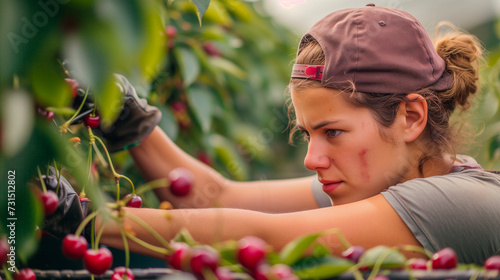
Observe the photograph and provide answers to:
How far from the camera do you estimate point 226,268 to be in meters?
0.54

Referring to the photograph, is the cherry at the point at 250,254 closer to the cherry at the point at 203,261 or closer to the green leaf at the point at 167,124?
the cherry at the point at 203,261

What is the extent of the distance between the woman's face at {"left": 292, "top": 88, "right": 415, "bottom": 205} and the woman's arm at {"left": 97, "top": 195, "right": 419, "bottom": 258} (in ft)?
0.39

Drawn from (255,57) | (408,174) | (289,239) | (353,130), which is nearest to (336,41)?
(353,130)

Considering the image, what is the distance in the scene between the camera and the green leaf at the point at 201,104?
1.52m

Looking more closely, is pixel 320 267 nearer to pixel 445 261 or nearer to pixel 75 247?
pixel 445 261

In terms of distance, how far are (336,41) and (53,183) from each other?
66cm

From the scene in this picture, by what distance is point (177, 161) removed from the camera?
4.63 feet

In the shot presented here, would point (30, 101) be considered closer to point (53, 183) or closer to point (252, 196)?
point (53, 183)

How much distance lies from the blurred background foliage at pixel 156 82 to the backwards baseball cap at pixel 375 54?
32 centimetres

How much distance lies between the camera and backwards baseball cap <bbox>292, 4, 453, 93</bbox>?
40.5 inches

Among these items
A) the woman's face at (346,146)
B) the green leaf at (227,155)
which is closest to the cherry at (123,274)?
the woman's face at (346,146)

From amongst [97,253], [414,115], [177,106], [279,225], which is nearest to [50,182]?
[97,253]

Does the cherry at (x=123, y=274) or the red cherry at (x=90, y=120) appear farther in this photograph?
the red cherry at (x=90, y=120)

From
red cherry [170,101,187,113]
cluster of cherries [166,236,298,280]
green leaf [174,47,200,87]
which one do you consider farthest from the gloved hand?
cluster of cherries [166,236,298,280]
